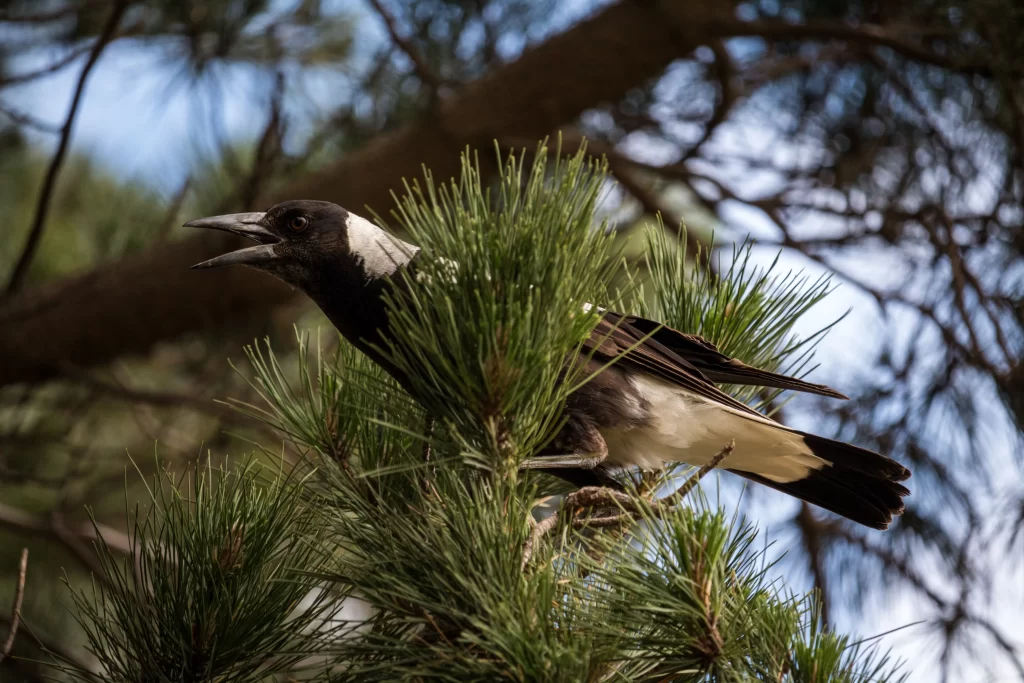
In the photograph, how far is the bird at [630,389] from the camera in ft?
5.81

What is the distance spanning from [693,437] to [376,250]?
0.78 metres

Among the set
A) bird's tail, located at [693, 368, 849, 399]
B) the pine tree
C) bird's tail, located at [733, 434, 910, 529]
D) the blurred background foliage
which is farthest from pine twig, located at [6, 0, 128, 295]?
bird's tail, located at [733, 434, 910, 529]

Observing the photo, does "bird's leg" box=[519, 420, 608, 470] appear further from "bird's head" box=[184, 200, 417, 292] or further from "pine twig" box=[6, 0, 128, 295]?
"pine twig" box=[6, 0, 128, 295]

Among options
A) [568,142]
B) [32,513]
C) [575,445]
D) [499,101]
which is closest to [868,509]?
[575,445]

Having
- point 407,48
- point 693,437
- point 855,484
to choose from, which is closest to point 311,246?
point 693,437

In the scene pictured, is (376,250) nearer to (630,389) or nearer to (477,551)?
(630,389)

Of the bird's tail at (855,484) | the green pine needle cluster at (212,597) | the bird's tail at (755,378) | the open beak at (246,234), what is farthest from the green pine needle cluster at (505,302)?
the bird's tail at (855,484)

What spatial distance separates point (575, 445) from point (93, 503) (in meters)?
3.23

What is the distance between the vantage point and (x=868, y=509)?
2.05m

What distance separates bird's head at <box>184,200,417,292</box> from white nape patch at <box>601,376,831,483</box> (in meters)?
0.57

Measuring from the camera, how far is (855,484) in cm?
207

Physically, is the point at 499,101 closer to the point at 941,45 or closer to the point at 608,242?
the point at 941,45

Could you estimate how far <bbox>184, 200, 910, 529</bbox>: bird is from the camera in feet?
5.81

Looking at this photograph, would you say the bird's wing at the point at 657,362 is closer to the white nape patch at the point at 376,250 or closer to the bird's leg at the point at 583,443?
the bird's leg at the point at 583,443
